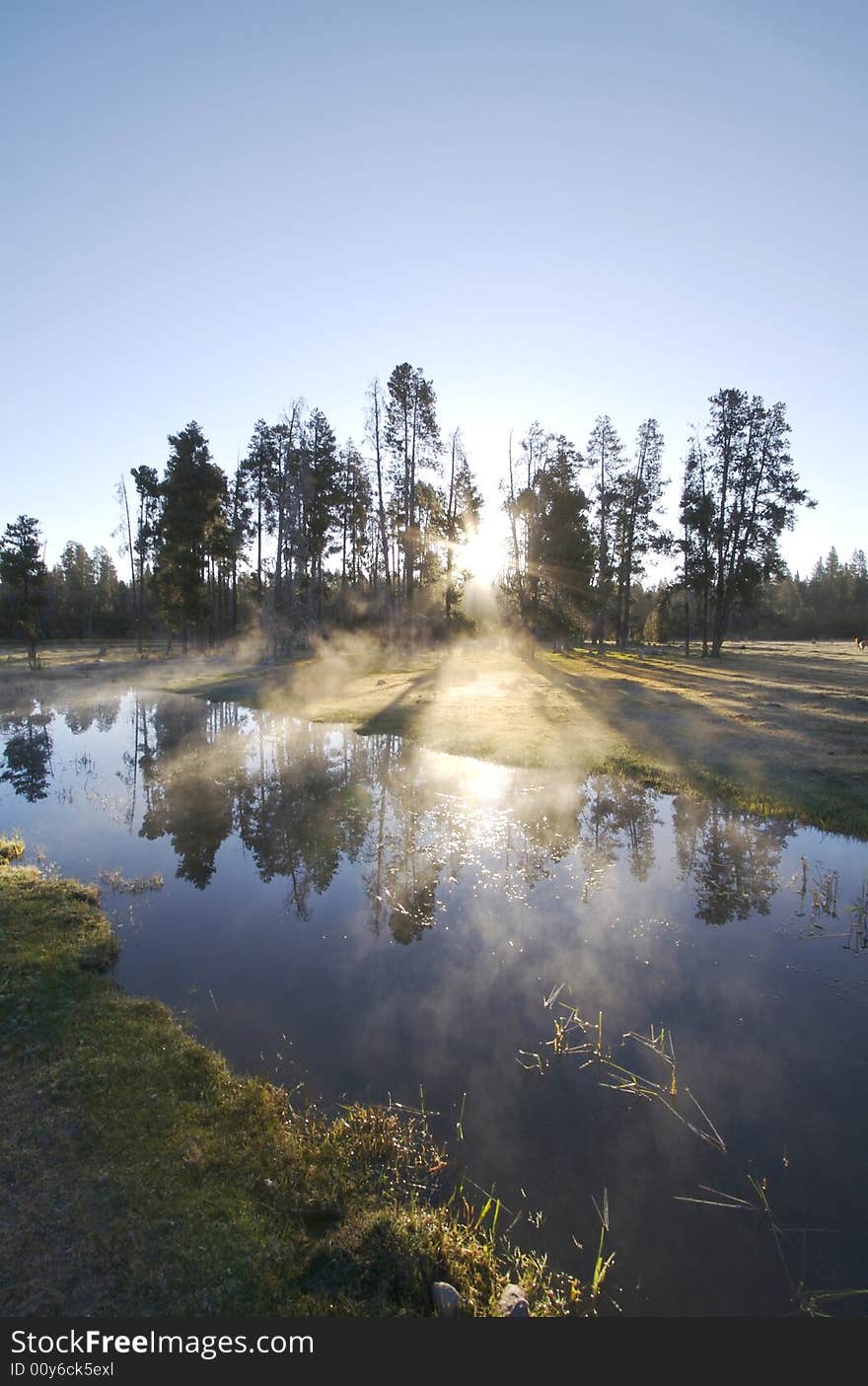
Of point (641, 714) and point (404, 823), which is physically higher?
point (641, 714)

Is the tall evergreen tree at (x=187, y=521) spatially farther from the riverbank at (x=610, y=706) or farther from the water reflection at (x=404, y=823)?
the water reflection at (x=404, y=823)

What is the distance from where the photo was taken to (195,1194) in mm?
4074

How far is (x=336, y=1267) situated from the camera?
3693 millimetres

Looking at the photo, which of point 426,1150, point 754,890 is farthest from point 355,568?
point 426,1150

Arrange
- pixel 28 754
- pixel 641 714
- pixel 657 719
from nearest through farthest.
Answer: pixel 28 754, pixel 657 719, pixel 641 714

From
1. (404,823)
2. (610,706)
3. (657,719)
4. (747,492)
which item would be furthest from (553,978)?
(747,492)

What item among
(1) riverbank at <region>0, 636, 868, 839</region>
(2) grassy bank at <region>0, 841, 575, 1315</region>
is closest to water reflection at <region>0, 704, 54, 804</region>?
(1) riverbank at <region>0, 636, 868, 839</region>

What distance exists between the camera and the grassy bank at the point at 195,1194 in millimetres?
3484

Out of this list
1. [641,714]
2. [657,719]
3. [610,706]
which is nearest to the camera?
[657,719]

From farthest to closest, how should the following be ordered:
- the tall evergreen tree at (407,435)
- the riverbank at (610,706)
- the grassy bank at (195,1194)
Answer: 1. the tall evergreen tree at (407,435)
2. the riverbank at (610,706)
3. the grassy bank at (195,1194)

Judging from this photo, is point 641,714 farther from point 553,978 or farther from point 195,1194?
point 195,1194

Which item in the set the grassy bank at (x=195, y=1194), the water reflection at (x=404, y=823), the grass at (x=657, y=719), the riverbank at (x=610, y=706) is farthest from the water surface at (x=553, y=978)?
the riverbank at (x=610, y=706)

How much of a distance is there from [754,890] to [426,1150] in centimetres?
728

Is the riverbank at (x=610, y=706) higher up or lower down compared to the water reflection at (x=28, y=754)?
higher up
